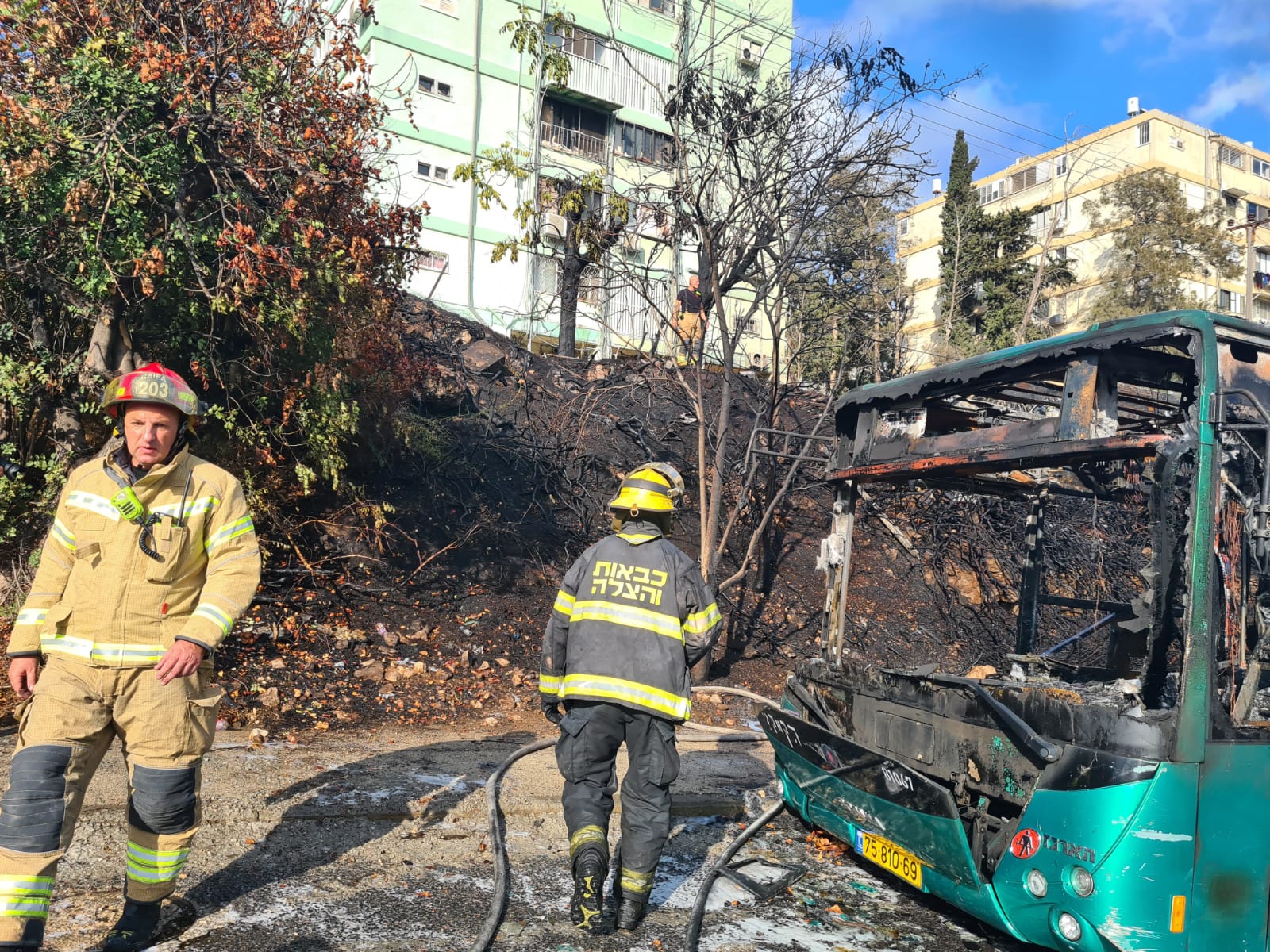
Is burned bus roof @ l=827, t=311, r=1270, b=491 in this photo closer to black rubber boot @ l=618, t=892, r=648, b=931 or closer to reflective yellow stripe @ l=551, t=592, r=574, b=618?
reflective yellow stripe @ l=551, t=592, r=574, b=618

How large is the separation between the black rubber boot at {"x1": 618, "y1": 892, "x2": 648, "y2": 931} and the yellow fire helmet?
1.66 meters

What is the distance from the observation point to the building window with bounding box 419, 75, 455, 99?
2306cm

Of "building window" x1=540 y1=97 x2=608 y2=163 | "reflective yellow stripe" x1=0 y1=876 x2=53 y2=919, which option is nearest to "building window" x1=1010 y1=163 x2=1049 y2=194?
"building window" x1=540 y1=97 x2=608 y2=163

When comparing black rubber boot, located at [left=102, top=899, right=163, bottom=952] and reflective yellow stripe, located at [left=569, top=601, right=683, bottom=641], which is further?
reflective yellow stripe, located at [left=569, top=601, right=683, bottom=641]

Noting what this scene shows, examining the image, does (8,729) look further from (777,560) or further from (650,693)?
(777,560)

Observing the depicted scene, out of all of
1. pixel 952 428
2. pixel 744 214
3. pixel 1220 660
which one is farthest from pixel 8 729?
pixel 744 214

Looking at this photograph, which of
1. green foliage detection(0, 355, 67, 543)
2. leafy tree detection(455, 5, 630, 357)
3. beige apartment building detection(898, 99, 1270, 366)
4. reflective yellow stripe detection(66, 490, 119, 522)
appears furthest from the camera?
beige apartment building detection(898, 99, 1270, 366)

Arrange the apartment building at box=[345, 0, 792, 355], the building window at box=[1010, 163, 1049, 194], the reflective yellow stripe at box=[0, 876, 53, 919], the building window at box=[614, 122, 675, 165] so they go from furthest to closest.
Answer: the building window at box=[1010, 163, 1049, 194], the building window at box=[614, 122, 675, 165], the apartment building at box=[345, 0, 792, 355], the reflective yellow stripe at box=[0, 876, 53, 919]

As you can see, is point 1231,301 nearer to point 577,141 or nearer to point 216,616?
point 577,141

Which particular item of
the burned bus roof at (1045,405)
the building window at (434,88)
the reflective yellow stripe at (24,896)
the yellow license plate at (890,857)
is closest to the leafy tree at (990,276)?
the building window at (434,88)

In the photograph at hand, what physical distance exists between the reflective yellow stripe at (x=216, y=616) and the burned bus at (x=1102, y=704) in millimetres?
2905

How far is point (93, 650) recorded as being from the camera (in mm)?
3215

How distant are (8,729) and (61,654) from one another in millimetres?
3793

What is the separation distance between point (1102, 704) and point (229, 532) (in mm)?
3440
